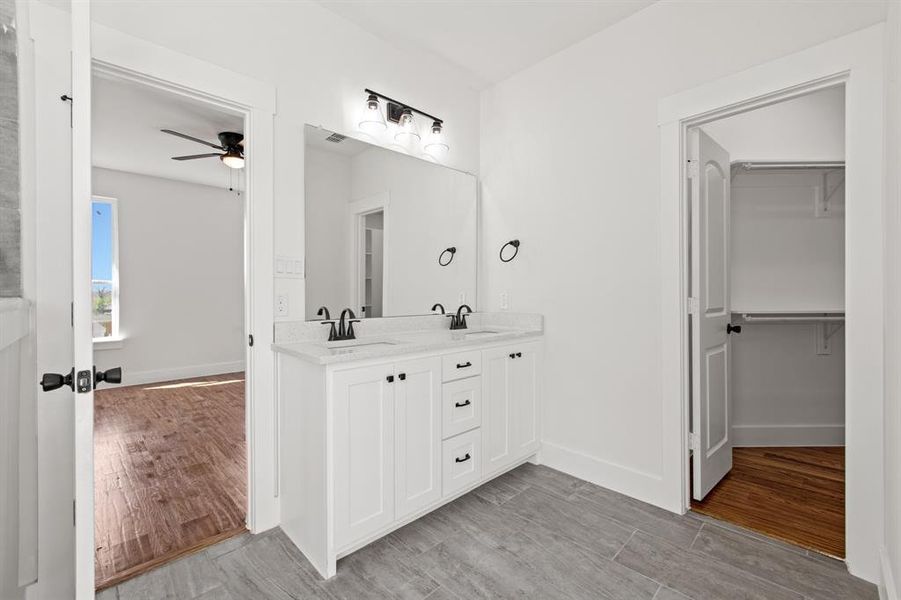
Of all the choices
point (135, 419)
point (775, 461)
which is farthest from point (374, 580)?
point (135, 419)

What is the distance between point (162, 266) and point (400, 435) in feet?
16.0

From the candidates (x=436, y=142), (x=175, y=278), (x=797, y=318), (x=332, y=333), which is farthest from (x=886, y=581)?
(x=175, y=278)

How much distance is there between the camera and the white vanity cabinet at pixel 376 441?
173 cm

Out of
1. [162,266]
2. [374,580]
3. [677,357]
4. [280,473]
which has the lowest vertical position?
[374,580]

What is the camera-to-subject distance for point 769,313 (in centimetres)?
302

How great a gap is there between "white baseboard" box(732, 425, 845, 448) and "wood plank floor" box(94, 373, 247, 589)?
3.45m

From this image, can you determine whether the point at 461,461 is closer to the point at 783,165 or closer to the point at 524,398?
the point at 524,398

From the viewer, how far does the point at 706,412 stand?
7.74 feet

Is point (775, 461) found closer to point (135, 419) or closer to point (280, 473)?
point (280, 473)

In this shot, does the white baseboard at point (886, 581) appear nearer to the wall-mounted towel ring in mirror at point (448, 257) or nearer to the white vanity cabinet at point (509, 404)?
the white vanity cabinet at point (509, 404)

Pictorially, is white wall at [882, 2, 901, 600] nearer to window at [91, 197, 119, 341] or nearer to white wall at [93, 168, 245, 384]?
white wall at [93, 168, 245, 384]

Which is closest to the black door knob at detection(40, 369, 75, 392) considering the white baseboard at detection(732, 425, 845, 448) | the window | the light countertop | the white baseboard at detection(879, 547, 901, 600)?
the light countertop

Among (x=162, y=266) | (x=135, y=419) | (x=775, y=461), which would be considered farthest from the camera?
(x=162, y=266)

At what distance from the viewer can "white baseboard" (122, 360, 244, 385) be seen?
5062mm
